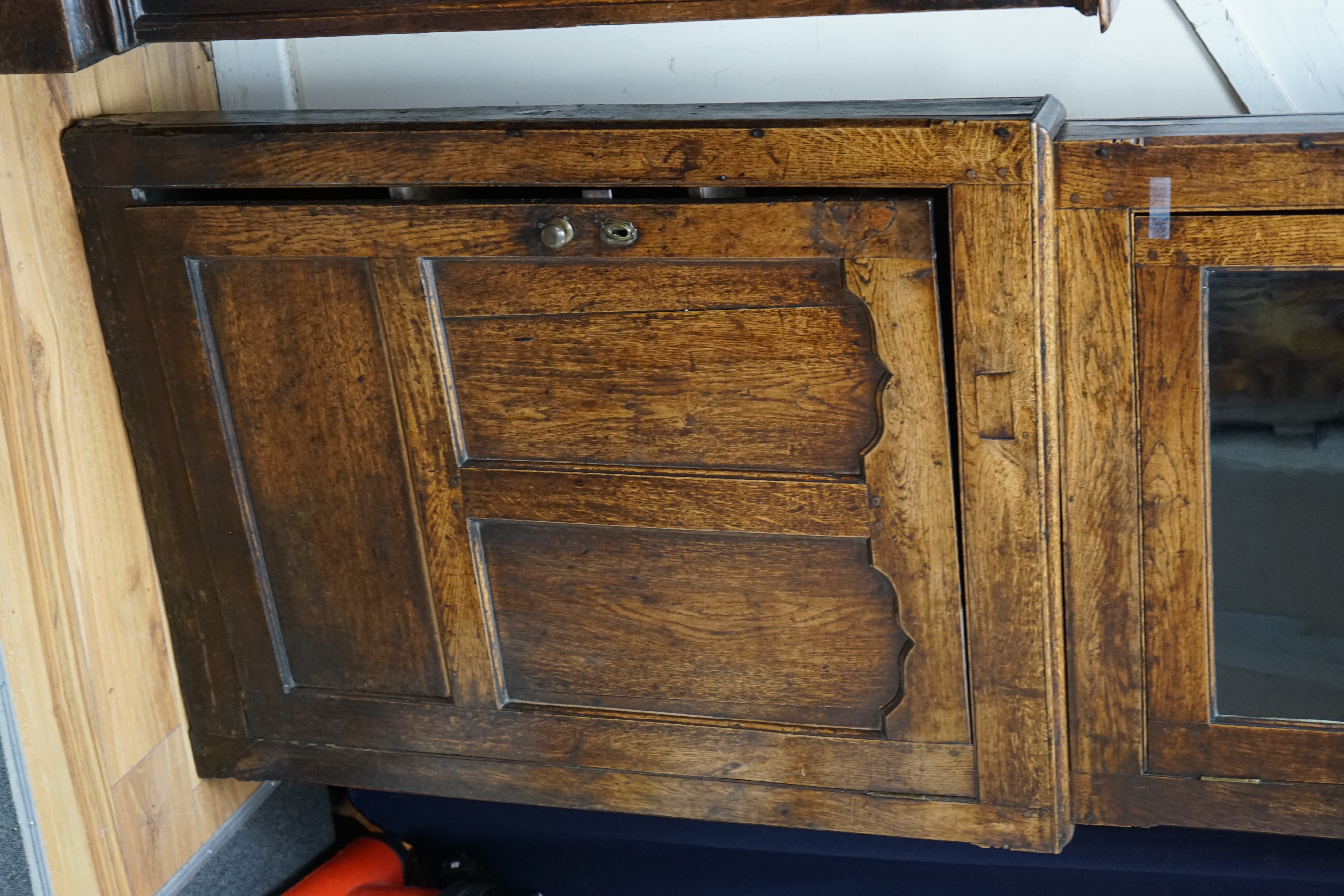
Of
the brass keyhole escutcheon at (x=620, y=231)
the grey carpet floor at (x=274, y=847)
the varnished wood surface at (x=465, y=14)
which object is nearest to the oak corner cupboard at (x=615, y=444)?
the brass keyhole escutcheon at (x=620, y=231)

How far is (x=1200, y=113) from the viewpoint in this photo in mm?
1368

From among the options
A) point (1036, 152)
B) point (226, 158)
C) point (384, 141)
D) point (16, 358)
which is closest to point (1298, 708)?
point (1036, 152)

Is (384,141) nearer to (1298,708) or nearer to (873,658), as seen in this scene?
(873,658)

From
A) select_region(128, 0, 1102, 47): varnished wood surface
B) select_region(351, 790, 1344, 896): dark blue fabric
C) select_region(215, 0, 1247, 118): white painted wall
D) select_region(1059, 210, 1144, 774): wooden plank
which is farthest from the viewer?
select_region(351, 790, 1344, 896): dark blue fabric

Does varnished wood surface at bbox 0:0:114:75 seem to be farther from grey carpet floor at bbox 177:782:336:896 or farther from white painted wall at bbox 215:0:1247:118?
grey carpet floor at bbox 177:782:336:896

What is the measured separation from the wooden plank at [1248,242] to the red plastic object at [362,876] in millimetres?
1134

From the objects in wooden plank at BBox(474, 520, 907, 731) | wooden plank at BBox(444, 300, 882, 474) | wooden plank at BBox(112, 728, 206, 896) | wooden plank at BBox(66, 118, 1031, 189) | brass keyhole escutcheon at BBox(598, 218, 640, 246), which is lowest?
wooden plank at BBox(112, 728, 206, 896)

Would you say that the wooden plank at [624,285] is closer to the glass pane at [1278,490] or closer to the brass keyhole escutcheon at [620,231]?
the brass keyhole escutcheon at [620,231]

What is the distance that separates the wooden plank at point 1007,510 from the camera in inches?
42.8

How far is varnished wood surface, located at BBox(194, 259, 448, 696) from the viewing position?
1.29m

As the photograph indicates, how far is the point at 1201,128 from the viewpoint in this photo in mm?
1114

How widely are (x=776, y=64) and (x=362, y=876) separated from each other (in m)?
1.12

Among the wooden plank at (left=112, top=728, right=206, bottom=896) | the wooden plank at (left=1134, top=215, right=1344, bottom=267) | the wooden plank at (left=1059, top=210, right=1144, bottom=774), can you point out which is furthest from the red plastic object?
the wooden plank at (left=1134, top=215, right=1344, bottom=267)

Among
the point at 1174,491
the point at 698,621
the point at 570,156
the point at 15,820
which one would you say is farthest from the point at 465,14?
the point at 15,820
